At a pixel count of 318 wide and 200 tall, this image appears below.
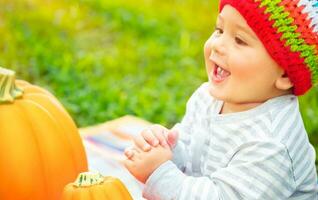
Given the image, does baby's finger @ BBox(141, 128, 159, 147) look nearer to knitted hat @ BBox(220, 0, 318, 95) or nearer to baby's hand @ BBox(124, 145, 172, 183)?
baby's hand @ BBox(124, 145, 172, 183)

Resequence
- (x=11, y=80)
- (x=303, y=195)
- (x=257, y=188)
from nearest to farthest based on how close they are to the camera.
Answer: (x=257, y=188)
(x=303, y=195)
(x=11, y=80)

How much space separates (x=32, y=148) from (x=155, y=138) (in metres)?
0.50

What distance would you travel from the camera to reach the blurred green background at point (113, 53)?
16.0 feet

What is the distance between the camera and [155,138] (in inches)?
115

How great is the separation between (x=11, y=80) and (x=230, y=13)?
2.86 ft

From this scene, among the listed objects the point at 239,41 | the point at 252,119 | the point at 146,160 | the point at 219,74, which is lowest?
the point at 146,160

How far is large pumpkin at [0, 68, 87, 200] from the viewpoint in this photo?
308 centimetres

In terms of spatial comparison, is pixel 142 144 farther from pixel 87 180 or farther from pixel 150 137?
pixel 87 180

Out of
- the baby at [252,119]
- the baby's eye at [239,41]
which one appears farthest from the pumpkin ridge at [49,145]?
the baby's eye at [239,41]

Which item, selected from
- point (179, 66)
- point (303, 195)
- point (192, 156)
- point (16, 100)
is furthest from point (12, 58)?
point (303, 195)

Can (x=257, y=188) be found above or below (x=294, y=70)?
below

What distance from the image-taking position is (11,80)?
316cm

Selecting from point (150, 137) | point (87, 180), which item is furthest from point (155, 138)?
point (87, 180)

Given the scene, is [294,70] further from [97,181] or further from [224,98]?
[97,181]
